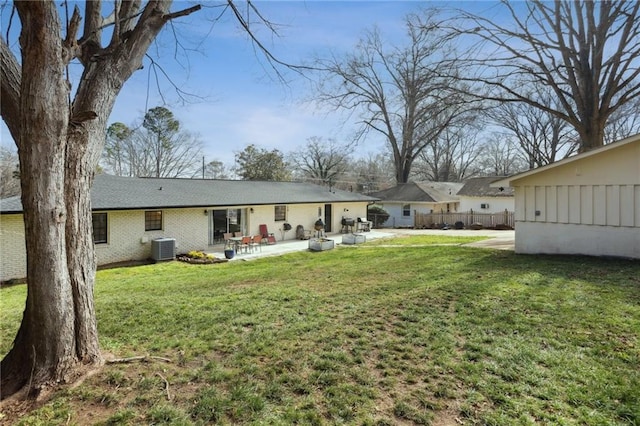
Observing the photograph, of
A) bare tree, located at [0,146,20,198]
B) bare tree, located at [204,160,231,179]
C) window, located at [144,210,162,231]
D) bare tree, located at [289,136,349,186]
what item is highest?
bare tree, located at [289,136,349,186]

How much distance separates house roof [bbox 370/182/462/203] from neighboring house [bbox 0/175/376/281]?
11177 millimetres

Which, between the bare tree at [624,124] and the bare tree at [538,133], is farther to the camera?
the bare tree at [538,133]

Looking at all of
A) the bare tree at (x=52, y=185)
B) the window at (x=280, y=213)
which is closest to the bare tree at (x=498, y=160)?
the window at (x=280, y=213)

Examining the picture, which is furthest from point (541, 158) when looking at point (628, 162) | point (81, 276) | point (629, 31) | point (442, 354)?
point (81, 276)

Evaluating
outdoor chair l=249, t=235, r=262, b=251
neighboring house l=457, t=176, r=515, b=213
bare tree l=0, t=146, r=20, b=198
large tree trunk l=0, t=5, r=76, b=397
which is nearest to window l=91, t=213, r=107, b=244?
outdoor chair l=249, t=235, r=262, b=251

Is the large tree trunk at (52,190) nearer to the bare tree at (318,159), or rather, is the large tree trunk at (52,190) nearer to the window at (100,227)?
the window at (100,227)

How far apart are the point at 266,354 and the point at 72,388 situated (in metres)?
1.89

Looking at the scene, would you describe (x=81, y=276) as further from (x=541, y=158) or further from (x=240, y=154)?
(x=541, y=158)

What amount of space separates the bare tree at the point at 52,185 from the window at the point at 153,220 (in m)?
11.1

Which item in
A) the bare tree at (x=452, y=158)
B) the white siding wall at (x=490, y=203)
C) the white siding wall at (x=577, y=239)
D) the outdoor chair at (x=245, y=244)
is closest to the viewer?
the white siding wall at (x=577, y=239)

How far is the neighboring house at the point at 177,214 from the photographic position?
1112 centimetres

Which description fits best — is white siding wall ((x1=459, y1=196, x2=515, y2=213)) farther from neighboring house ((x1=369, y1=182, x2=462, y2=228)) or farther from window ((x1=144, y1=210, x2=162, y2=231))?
window ((x1=144, y1=210, x2=162, y2=231))

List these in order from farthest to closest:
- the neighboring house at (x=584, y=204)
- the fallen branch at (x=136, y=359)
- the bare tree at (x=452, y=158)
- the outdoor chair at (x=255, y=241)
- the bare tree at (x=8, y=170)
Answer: the bare tree at (x=452, y=158), the bare tree at (x=8, y=170), the outdoor chair at (x=255, y=241), the neighboring house at (x=584, y=204), the fallen branch at (x=136, y=359)

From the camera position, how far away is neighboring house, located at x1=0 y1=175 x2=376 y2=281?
36.5 ft
